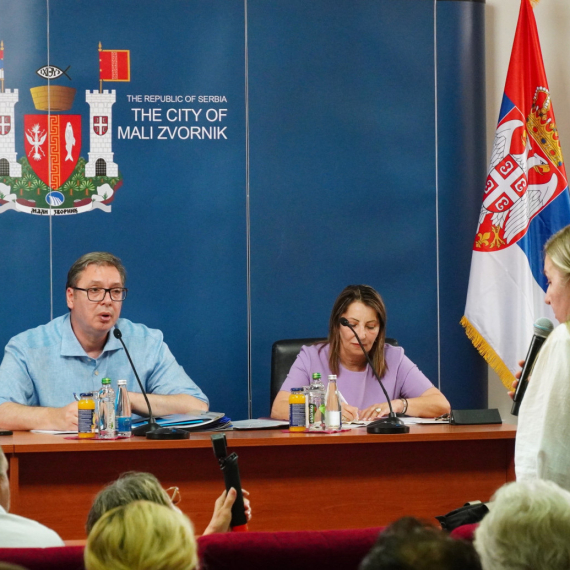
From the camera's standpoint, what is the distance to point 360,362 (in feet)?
11.8

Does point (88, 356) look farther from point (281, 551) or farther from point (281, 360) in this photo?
point (281, 551)

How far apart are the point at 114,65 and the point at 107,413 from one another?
85.7 inches

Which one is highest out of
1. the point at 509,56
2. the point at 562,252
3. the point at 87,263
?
the point at 509,56

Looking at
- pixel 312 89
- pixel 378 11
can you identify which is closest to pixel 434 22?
pixel 378 11

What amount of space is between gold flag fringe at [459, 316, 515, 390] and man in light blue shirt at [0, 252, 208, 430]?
1.58 m

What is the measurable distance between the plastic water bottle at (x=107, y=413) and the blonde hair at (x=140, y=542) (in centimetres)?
167

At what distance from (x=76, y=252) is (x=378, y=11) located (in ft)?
6.81

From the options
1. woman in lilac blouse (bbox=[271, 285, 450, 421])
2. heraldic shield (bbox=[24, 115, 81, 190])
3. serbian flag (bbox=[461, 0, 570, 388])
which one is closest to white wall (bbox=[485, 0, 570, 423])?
serbian flag (bbox=[461, 0, 570, 388])

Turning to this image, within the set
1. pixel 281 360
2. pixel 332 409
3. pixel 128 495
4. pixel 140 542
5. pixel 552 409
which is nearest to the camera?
pixel 140 542

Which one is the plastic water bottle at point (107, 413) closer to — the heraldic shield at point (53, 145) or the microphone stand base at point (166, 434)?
the microphone stand base at point (166, 434)

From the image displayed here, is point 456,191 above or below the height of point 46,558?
above

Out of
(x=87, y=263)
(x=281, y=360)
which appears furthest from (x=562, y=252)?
(x=87, y=263)

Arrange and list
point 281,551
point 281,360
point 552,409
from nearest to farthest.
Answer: point 281,551 < point 552,409 < point 281,360

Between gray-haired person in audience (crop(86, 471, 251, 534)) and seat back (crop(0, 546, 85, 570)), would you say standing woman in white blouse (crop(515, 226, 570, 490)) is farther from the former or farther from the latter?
seat back (crop(0, 546, 85, 570))
